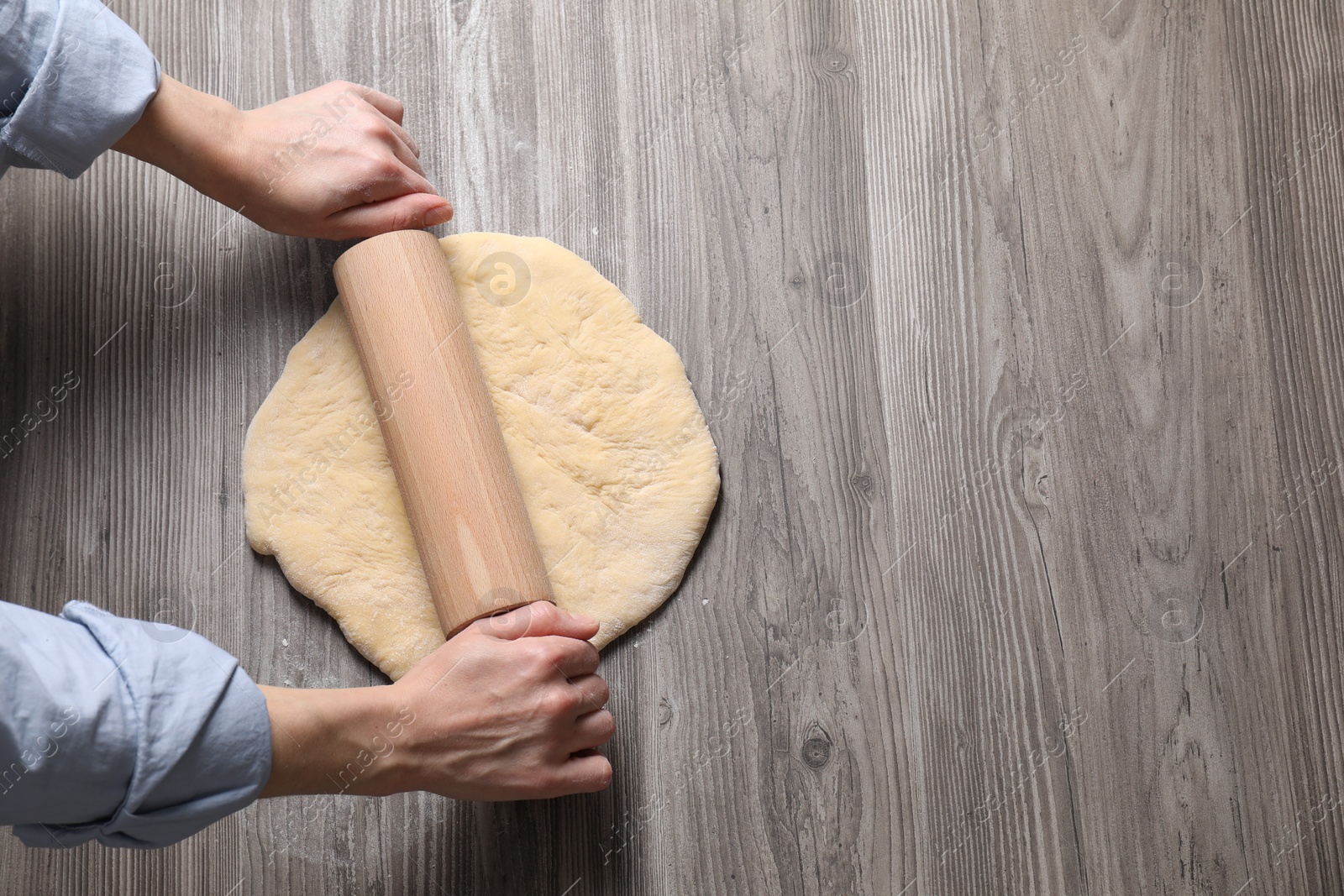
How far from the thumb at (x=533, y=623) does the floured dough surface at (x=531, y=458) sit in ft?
0.36

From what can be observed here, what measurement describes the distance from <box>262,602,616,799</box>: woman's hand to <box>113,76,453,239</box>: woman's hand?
0.63 m

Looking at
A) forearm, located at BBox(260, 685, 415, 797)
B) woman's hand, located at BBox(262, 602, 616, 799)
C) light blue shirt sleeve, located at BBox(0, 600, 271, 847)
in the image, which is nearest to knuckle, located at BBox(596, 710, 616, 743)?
woman's hand, located at BBox(262, 602, 616, 799)

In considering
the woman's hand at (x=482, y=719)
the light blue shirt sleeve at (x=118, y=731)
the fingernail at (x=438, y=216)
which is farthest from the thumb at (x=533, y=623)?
the fingernail at (x=438, y=216)

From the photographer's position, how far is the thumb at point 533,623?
1081 millimetres

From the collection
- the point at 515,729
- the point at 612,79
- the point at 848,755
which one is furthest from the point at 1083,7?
the point at 515,729

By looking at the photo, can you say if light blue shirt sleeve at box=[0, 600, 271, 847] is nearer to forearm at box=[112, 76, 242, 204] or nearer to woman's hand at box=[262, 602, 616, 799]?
woman's hand at box=[262, 602, 616, 799]

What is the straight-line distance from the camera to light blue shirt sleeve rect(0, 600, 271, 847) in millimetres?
788

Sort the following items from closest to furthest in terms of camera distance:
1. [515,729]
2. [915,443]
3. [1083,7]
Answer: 1. [515,729]
2. [915,443]
3. [1083,7]

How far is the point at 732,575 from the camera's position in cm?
130

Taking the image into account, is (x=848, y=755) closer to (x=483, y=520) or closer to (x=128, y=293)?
(x=483, y=520)

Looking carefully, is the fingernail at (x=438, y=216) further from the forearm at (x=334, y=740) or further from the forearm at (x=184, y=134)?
the forearm at (x=334, y=740)

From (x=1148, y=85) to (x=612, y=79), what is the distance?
89 cm

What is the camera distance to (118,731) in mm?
823

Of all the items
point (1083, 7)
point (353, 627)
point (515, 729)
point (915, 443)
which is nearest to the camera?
point (515, 729)
